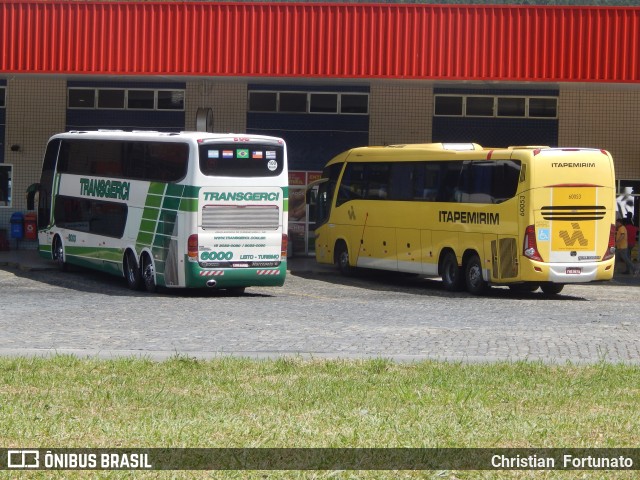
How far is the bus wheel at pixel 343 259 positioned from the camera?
32688 millimetres

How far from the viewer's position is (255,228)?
1005 inches

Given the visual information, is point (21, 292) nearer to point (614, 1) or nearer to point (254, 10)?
point (254, 10)

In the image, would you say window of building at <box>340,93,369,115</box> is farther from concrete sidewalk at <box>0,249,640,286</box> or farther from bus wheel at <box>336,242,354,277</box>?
bus wheel at <box>336,242,354,277</box>

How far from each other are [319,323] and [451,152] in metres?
10.3

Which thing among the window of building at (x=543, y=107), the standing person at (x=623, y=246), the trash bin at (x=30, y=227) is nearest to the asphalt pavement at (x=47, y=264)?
the standing person at (x=623, y=246)

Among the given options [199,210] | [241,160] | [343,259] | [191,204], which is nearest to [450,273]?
[343,259]

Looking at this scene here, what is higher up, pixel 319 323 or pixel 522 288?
pixel 319 323

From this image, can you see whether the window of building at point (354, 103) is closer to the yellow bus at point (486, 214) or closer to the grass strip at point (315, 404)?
the yellow bus at point (486, 214)

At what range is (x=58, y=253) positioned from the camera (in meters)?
31.5

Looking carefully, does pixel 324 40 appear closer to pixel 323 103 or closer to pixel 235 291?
pixel 323 103

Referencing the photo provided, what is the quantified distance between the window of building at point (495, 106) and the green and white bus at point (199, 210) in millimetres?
11659

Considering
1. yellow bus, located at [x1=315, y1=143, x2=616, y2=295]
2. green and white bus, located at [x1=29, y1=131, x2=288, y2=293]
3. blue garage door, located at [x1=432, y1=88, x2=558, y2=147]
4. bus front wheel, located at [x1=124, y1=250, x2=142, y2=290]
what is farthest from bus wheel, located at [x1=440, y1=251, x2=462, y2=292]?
blue garage door, located at [x1=432, y1=88, x2=558, y2=147]

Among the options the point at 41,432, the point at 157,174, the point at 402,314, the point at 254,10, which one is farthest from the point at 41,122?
the point at 41,432

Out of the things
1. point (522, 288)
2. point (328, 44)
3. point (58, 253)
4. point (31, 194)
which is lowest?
point (522, 288)
